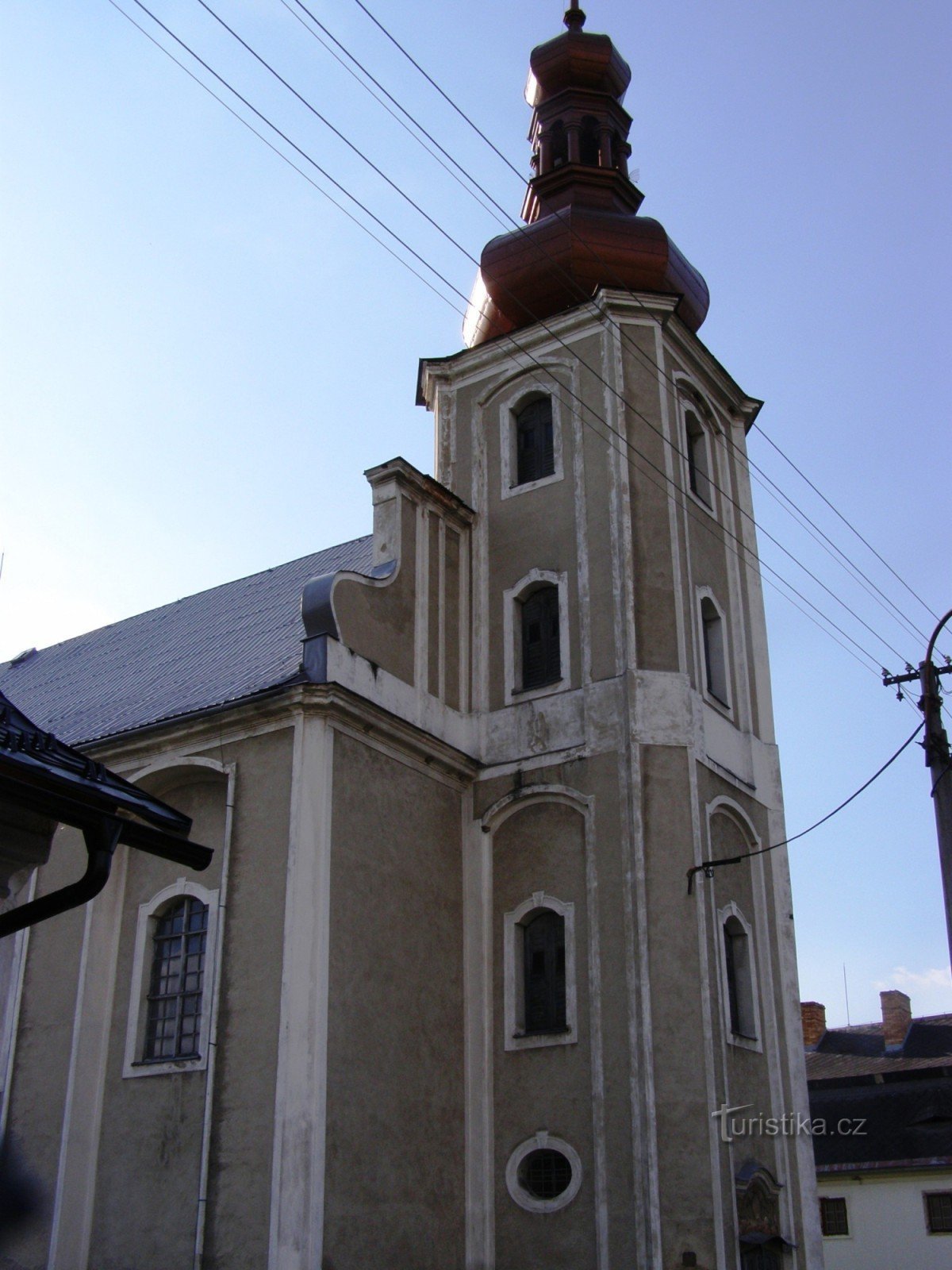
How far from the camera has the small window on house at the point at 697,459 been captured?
66.8 feet

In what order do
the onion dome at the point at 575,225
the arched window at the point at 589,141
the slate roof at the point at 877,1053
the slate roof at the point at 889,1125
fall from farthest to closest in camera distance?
the slate roof at the point at 877,1053 < the slate roof at the point at 889,1125 < the arched window at the point at 589,141 < the onion dome at the point at 575,225

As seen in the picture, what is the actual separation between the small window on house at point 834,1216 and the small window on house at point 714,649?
548 inches

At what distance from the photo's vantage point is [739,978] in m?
17.2

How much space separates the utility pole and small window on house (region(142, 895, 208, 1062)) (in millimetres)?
8138

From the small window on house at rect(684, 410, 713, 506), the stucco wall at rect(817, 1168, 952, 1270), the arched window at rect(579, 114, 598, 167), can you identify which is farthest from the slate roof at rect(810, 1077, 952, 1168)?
the arched window at rect(579, 114, 598, 167)

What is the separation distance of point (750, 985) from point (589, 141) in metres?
14.5

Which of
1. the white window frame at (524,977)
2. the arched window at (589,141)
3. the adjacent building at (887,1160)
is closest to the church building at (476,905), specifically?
the white window frame at (524,977)

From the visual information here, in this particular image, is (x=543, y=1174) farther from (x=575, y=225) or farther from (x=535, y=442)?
(x=575, y=225)

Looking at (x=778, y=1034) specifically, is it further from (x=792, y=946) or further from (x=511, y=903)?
(x=511, y=903)

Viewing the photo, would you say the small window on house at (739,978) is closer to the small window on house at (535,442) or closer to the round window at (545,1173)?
the round window at (545,1173)

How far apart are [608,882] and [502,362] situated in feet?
27.4

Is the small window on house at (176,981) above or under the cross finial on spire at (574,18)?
under

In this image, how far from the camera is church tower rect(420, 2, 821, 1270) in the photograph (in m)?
15.3

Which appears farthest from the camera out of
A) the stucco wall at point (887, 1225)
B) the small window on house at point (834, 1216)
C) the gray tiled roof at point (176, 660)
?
the small window on house at point (834, 1216)
